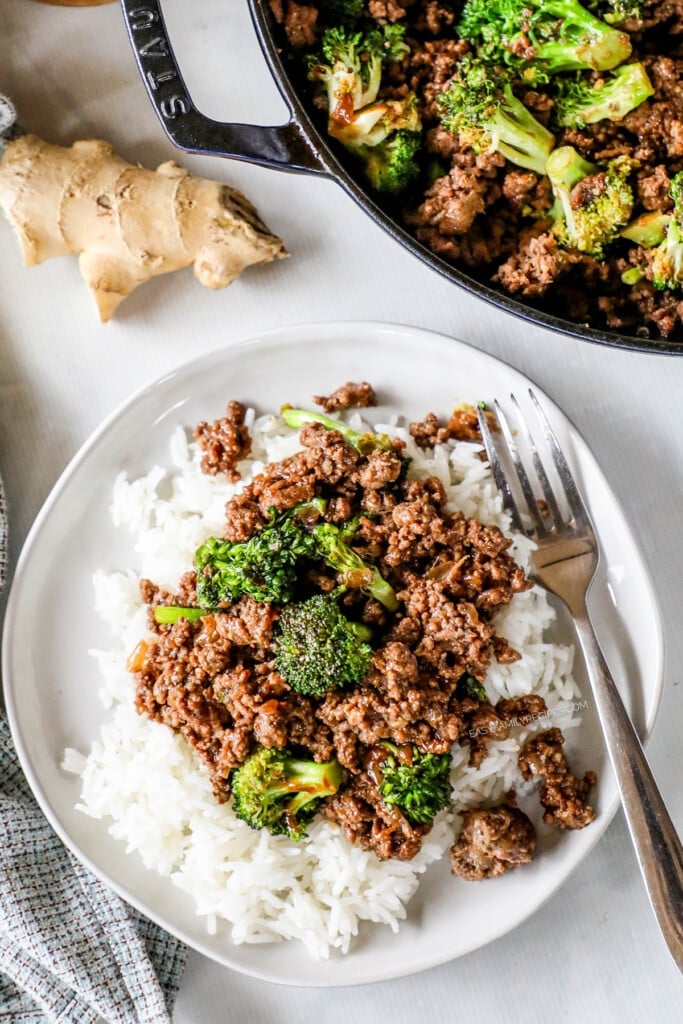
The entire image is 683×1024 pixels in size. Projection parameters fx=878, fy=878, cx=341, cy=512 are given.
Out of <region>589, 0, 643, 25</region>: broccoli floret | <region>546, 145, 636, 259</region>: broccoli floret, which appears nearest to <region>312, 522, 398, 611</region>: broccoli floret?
<region>546, 145, 636, 259</region>: broccoli floret

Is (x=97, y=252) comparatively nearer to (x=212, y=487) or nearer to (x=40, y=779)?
(x=212, y=487)

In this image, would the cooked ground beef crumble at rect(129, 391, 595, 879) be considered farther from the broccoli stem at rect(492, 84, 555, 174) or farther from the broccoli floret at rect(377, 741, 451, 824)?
the broccoli stem at rect(492, 84, 555, 174)

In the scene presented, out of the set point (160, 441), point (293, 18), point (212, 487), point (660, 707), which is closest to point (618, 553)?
point (660, 707)

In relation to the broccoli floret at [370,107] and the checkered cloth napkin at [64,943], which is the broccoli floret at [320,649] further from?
the broccoli floret at [370,107]

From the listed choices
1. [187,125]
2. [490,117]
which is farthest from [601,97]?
[187,125]

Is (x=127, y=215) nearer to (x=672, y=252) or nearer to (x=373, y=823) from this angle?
(x=672, y=252)

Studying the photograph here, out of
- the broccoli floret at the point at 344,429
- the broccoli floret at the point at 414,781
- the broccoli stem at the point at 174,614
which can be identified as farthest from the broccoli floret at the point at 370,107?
the broccoli floret at the point at 414,781
